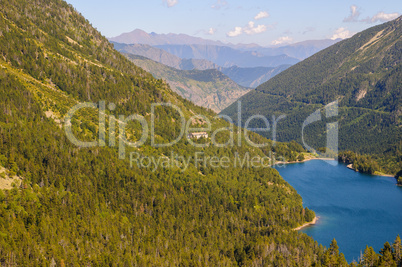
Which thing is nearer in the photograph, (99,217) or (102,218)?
(99,217)

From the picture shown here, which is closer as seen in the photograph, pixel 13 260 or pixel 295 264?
pixel 13 260

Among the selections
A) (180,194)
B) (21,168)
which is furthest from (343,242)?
(21,168)

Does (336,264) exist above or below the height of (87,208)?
below

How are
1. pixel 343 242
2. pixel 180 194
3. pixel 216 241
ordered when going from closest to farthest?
pixel 216 241
pixel 343 242
pixel 180 194

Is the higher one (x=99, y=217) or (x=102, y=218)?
(x=99, y=217)

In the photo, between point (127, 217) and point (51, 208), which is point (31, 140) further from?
point (127, 217)

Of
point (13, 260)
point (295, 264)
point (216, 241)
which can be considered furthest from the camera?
Result: point (216, 241)

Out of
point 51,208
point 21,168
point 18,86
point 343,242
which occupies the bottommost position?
point 343,242

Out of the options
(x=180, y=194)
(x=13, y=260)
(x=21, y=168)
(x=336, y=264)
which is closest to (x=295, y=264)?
(x=336, y=264)

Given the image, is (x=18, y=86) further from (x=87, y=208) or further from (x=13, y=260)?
(x=13, y=260)
